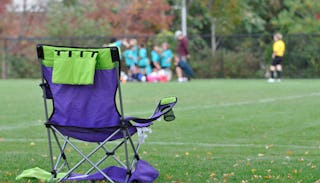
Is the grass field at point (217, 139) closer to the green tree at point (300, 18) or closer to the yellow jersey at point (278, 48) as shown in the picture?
the yellow jersey at point (278, 48)

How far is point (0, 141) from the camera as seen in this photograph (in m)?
11.7

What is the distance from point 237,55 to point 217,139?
2818cm

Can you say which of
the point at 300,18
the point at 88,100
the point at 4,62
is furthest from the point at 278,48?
the point at 88,100

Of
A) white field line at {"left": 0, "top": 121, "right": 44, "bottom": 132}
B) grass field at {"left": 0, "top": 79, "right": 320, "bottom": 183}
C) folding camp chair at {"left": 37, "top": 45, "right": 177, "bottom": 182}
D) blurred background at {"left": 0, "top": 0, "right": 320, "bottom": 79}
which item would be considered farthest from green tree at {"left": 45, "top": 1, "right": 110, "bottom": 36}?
folding camp chair at {"left": 37, "top": 45, "right": 177, "bottom": 182}

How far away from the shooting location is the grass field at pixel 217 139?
8.27 meters

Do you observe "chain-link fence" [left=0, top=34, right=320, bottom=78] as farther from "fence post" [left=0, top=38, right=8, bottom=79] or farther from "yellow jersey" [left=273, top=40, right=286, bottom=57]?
"yellow jersey" [left=273, top=40, right=286, bottom=57]

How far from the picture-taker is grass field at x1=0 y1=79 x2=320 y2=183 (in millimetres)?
8266

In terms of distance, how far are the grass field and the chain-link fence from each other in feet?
58.8

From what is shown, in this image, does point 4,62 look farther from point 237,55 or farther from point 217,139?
point 217,139

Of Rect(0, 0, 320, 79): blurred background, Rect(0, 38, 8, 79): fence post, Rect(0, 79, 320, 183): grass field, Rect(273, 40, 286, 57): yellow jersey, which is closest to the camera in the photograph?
Rect(0, 79, 320, 183): grass field

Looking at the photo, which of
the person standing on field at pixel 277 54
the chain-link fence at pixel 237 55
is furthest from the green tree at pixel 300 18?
the person standing on field at pixel 277 54

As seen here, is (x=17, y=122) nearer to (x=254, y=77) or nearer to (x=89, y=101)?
(x=89, y=101)

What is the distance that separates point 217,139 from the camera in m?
11.9

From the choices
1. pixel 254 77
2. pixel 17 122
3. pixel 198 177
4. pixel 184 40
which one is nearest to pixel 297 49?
pixel 254 77
